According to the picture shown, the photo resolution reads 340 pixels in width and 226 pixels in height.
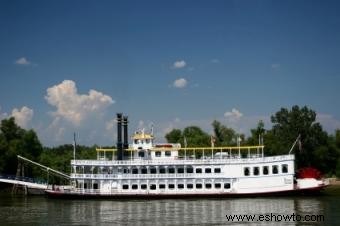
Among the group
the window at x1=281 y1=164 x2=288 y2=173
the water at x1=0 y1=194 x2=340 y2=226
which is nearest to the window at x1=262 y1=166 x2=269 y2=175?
the window at x1=281 y1=164 x2=288 y2=173

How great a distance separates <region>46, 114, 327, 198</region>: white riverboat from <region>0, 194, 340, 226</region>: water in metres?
1.88

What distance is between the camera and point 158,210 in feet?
130

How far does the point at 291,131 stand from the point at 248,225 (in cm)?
4231

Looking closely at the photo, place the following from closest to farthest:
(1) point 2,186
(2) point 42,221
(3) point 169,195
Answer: (2) point 42,221 → (3) point 169,195 → (1) point 2,186

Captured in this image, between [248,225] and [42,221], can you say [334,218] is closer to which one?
[248,225]

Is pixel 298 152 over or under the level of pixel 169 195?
over

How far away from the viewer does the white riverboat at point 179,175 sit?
158 feet

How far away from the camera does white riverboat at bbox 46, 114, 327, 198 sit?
1901 inches

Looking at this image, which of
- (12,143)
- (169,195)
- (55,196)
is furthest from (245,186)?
(12,143)

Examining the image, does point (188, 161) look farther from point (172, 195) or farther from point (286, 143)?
point (286, 143)

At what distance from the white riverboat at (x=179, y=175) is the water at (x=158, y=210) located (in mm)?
1883

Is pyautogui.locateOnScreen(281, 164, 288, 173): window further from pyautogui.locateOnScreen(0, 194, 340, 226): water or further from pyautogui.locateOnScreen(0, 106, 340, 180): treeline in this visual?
pyautogui.locateOnScreen(0, 106, 340, 180): treeline

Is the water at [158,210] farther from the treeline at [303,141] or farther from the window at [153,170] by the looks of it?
the treeline at [303,141]

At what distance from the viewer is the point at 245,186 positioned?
48969mm
